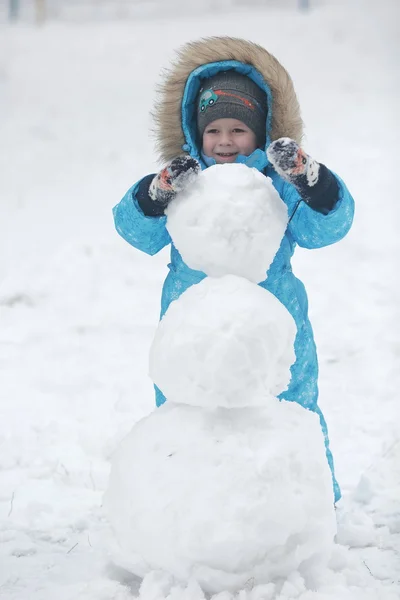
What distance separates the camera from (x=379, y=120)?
8.01 meters

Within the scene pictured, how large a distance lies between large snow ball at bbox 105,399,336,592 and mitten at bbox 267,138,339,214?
521mm

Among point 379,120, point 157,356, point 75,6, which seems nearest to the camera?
point 157,356

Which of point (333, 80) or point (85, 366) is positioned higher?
point (333, 80)

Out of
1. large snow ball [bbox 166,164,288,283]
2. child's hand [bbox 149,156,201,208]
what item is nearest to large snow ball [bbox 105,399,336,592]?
large snow ball [bbox 166,164,288,283]

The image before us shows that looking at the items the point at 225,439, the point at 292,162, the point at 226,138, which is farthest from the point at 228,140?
the point at 225,439

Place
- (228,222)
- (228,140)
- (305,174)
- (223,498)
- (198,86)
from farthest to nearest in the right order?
(198,86) → (228,140) → (305,174) → (228,222) → (223,498)

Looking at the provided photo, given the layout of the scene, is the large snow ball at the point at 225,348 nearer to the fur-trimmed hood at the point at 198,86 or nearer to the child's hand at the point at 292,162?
the child's hand at the point at 292,162

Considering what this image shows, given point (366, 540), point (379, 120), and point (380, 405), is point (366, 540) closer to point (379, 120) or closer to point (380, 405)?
point (380, 405)

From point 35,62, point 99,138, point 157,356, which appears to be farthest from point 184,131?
point 35,62

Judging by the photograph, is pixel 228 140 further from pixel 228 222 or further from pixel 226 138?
pixel 228 222

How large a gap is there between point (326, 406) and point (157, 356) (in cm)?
218

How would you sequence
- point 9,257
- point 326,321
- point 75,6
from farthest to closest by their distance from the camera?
point 75,6 < point 9,257 < point 326,321

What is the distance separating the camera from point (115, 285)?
5.20m

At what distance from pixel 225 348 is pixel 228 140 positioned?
832mm
